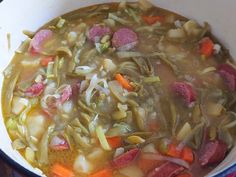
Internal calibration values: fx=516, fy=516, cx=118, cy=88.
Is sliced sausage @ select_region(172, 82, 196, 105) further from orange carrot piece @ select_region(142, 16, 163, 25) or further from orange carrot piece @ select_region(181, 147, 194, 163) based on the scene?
orange carrot piece @ select_region(142, 16, 163, 25)

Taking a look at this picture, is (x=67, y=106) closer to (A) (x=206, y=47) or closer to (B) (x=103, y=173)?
(B) (x=103, y=173)

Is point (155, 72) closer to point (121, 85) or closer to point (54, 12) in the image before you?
point (121, 85)

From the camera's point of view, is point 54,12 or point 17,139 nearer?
point 17,139

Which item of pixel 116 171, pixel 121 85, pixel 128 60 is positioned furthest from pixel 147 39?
pixel 116 171

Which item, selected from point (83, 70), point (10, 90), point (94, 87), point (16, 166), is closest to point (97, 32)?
point (83, 70)

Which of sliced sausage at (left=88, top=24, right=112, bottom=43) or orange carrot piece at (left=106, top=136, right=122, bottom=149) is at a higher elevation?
sliced sausage at (left=88, top=24, right=112, bottom=43)

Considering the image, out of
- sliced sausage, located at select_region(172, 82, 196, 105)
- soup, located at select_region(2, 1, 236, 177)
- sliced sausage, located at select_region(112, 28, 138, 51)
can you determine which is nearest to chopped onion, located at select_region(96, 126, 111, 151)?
soup, located at select_region(2, 1, 236, 177)

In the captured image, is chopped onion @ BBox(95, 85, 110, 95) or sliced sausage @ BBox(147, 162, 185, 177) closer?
sliced sausage @ BBox(147, 162, 185, 177)

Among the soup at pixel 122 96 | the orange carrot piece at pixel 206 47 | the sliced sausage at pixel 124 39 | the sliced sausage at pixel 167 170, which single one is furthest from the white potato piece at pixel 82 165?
the orange carrot piece at pixel 206 47

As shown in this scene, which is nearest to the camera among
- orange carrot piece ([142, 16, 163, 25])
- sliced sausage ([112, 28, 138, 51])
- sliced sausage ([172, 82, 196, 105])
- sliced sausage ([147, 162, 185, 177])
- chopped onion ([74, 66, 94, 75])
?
sliced sausage ([147, 162, 185, 177])
